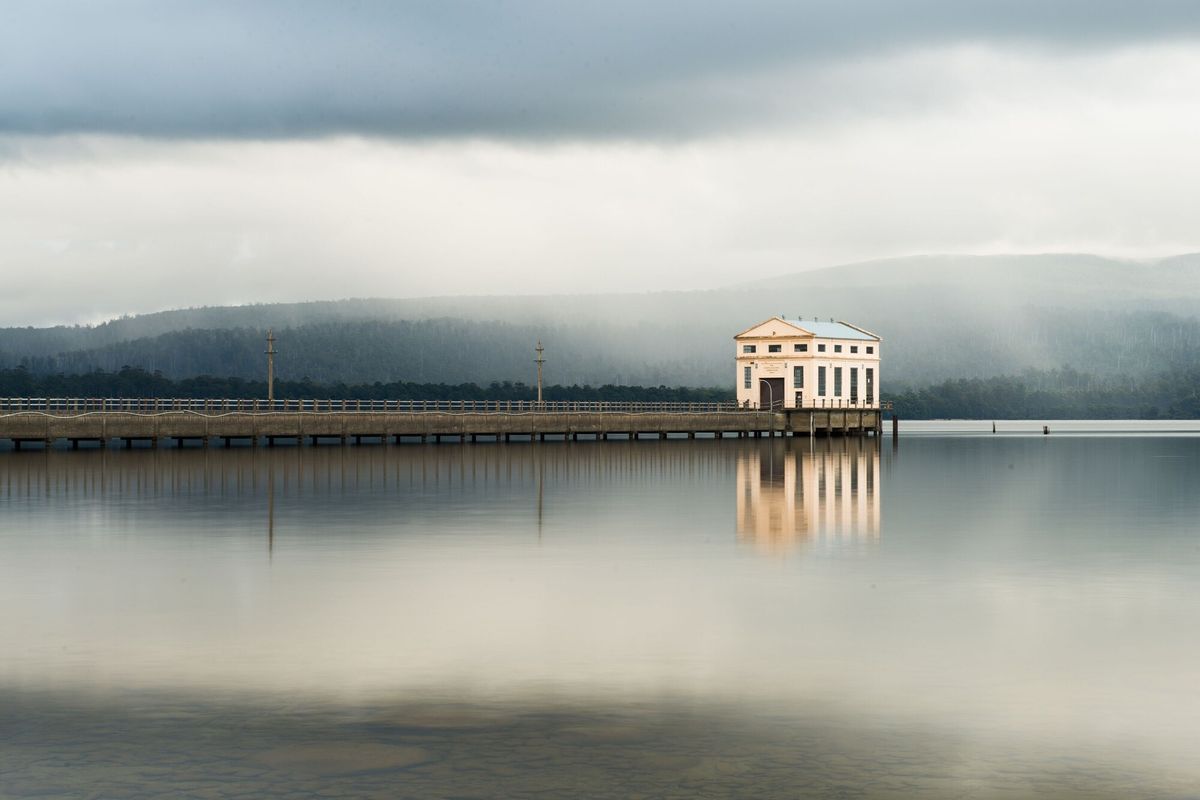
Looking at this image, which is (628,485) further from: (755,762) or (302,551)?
(755,762)

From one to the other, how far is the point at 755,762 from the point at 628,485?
3916cm

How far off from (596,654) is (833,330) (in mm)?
108366

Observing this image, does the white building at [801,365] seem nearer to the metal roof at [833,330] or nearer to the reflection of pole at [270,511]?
the metal roof at [833,330]

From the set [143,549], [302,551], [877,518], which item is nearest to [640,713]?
[302,551]

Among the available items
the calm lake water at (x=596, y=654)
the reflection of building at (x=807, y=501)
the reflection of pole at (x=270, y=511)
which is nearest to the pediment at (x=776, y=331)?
the reflection of building at (x=807, y=501)

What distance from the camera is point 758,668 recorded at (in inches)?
605

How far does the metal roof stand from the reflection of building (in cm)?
4411

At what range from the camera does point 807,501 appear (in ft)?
137

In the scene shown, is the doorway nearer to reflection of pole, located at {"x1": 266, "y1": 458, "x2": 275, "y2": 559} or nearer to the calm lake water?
reflection of pole, located at {"x1": 266, "y1": 458, "x2": 275, "y2": 559}

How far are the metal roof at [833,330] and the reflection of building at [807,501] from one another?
4411cm

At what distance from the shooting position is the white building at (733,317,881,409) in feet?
388

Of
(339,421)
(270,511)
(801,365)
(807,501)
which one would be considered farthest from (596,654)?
(801,365)

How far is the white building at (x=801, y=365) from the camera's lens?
118 m

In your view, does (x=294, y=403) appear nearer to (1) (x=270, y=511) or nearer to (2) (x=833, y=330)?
(2) (x=833, y=330)
